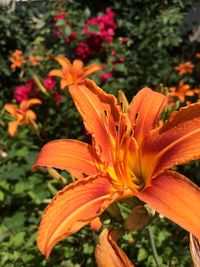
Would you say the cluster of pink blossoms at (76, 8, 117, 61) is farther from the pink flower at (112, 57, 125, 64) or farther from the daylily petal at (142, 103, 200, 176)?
the daylily petal at (142, 103, 200, 176)

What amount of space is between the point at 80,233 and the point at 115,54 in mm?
1628

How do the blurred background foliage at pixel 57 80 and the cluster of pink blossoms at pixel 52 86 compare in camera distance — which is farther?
the cluster of pink blossoms at pixel 52 86

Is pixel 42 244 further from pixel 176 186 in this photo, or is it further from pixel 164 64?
pixel 164 64

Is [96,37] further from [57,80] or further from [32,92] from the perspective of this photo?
[32,92]

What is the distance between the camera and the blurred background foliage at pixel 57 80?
6.04 feet

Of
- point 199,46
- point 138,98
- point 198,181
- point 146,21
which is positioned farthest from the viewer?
point 199,46

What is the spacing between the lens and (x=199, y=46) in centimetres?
412

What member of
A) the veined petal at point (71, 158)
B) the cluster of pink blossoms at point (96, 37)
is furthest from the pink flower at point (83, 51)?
the veined petal at point (71, 158)

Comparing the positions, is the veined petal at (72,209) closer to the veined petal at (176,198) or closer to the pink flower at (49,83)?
the veined petal at (176,198)

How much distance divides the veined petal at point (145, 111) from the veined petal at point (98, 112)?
1.8 inches

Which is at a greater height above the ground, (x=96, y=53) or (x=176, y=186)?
(x=176, y=186)

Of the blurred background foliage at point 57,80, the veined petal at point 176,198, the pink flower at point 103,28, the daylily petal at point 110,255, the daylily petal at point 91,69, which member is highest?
the veined petal at point 176,198

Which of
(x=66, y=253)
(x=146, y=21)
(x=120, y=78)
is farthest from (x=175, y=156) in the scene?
(x=146, y=21)

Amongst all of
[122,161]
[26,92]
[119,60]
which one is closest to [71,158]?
[122,161]
